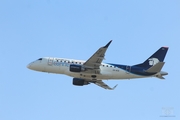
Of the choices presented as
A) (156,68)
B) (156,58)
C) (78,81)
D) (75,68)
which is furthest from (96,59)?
(156,58)

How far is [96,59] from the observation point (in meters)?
82.1

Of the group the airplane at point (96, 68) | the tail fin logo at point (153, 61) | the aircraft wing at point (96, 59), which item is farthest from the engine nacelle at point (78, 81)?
the tail fin logo at point (153, 61)

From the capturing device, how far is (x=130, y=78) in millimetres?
85812

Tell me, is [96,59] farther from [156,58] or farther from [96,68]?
[156,58]

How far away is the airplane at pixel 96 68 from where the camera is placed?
272ft

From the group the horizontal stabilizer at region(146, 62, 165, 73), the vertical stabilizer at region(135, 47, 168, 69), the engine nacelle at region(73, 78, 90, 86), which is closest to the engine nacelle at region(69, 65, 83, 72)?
the engine nacelle at region(73, 78, 90, 86)

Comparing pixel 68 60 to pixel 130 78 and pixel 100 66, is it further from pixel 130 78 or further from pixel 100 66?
pixel 130 78

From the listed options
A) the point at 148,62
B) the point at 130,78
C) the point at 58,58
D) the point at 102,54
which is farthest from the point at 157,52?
the point at 58,58

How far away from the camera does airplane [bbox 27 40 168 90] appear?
8297 cm

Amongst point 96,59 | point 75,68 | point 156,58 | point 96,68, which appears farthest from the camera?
point 156,58

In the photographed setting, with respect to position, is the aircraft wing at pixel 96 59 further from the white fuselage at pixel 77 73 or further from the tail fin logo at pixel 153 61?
the tail fin logo at pixel 153 61

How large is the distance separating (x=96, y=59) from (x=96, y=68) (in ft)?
7.97

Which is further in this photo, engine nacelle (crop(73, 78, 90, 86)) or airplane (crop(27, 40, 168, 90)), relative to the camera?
engine nacelle (crop(73, 78, 90, 86))

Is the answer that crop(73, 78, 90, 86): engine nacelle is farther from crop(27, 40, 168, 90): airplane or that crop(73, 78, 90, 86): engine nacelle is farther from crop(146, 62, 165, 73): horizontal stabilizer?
crop(146, 62, 165, 73): horizontal stabilizer
